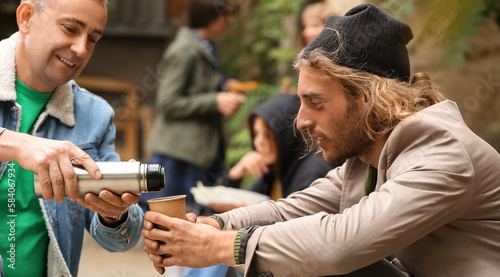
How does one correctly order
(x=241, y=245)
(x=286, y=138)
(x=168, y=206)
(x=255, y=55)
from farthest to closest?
(x=255, y=55) < (x=286, y=138) < (x=168, y=206) < (x=241, y=245)

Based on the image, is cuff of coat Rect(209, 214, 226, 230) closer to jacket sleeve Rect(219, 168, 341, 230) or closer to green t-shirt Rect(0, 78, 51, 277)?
jacket sleeve Rect(219, 168, 341, 230)

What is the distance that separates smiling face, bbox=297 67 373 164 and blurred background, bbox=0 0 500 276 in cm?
34

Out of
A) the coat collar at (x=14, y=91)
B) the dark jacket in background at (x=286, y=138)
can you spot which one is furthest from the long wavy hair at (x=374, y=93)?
the dark jacket in background at (x=286, y=138)

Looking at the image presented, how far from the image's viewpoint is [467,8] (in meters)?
1.31

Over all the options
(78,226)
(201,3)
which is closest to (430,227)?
(78,226)

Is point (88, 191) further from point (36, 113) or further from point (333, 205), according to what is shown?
point (333, 205)

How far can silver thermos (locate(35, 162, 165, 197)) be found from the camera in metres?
1.72

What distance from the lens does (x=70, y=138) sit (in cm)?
215

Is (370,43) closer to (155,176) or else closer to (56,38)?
(155,176)

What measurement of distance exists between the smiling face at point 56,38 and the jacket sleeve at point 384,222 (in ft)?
2.96

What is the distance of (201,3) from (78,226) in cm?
236

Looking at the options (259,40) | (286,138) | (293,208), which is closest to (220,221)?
(293,208)

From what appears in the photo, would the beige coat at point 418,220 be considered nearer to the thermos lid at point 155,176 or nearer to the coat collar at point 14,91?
the thermos lid at point 155,176

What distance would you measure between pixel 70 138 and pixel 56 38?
1.17 ft
